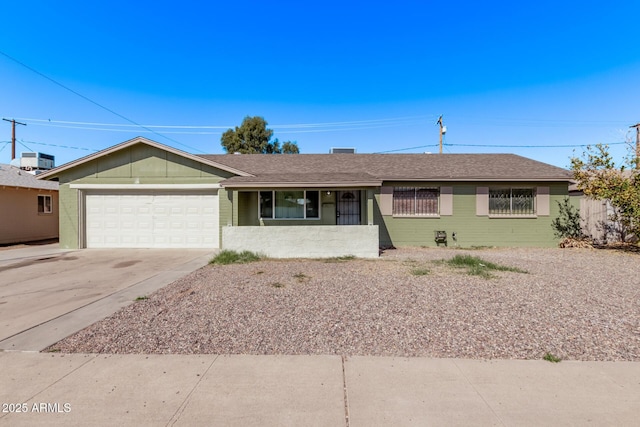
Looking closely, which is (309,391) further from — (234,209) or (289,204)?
(289,204)

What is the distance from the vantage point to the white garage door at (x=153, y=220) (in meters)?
12.4

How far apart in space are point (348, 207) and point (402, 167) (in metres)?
3.39

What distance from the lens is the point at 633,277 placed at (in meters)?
7.24

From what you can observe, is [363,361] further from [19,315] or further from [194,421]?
[19,315]

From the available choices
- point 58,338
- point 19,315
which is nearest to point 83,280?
point 19,315

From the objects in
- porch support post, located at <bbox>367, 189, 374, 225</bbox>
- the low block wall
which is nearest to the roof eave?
porch support post, located at <bbox>367, 189, 374, 225</bbox>

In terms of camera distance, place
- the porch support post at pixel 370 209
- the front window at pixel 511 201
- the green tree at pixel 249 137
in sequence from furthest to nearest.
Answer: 1. the green tree at pixel 249 137
2. the front window at pixel 511 201
3. the porch support post at pixel 370 209

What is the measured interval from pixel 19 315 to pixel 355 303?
219 inches

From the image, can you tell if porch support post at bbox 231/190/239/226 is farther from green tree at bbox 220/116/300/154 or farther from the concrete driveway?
green tree at bbox 220/116/300/154

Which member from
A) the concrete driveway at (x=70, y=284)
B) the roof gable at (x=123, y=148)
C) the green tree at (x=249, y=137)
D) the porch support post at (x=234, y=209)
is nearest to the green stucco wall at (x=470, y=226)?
the porch support post at (x=234, y=209)

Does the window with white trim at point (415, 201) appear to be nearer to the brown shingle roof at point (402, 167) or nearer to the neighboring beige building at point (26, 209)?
the brown shingle roof at point (402, 167)

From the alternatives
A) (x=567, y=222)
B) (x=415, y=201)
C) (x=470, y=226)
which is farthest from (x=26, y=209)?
(x=567, y=222)

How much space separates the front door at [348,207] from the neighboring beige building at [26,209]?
14563 mm

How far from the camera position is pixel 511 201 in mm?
12883
